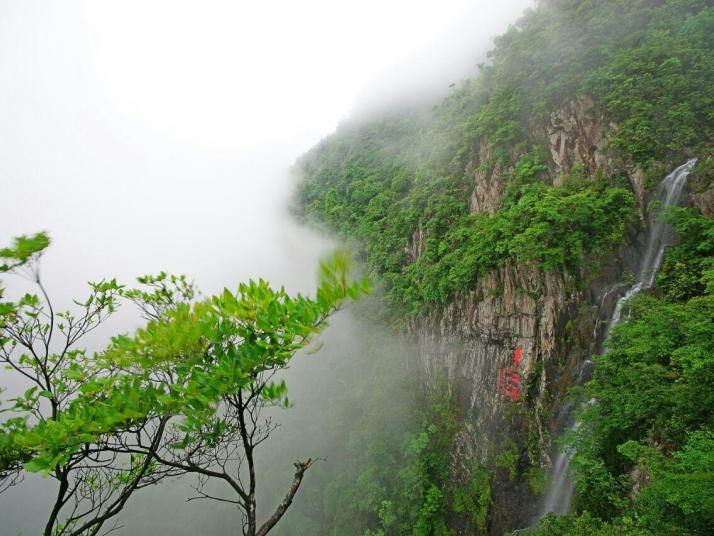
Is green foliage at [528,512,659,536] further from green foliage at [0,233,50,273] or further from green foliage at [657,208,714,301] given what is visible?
green foliage at [0,233,50,273]

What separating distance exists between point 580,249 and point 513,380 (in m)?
5.38

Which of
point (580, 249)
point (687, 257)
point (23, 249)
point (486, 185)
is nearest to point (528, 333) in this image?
point (580, 249)

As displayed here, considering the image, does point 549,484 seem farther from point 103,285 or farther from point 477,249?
point 103,285

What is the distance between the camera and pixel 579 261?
11.1 meters

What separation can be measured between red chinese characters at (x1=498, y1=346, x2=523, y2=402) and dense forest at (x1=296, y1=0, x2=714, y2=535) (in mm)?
556

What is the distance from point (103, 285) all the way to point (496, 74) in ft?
66.8

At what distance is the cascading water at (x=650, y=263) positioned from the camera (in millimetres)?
9891

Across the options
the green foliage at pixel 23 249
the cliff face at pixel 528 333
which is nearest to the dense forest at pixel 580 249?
the cliff face at pixel 528 333

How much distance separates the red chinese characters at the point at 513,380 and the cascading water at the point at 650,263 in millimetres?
2280

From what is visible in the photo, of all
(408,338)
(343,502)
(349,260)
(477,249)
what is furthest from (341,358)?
(349,260)

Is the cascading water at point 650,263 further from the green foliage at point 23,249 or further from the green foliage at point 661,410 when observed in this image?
the green foliage at point 23,249

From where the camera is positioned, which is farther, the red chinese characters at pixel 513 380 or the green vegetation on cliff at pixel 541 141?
the red chinese characters at pixel 513 380

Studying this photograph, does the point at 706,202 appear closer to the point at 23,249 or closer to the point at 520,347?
the point at 520,347

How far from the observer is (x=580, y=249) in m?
10.8
